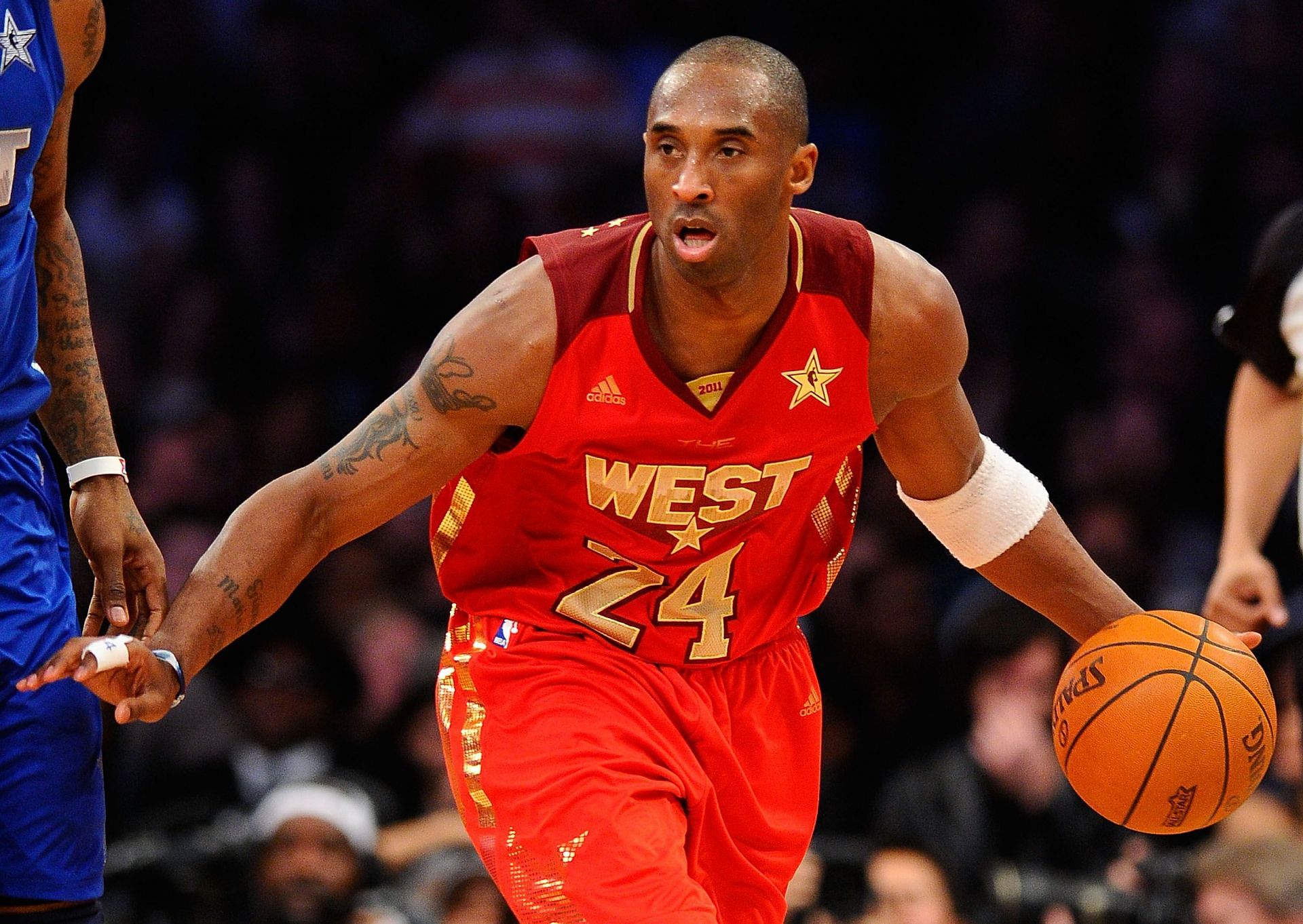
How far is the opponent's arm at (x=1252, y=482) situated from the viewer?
4625 mm

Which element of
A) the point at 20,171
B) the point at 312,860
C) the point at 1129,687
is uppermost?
the point at 20,171

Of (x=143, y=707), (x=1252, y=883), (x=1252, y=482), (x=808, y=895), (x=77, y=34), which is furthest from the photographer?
(x=808, y=895)

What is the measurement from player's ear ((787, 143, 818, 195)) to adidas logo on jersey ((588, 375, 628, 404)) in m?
0.48

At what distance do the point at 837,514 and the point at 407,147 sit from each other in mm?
5000

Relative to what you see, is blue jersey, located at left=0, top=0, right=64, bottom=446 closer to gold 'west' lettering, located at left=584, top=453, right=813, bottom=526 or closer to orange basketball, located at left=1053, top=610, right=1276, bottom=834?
gold 'west' lettering, located at left=584, top=453, right=813, bottom=526

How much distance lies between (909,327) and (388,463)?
99 cm

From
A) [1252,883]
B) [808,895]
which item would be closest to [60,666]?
[808,895]

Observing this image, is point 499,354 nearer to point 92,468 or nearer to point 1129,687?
point 92,468

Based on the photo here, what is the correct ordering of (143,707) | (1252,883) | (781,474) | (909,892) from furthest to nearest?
1. (909,892)
2. (1252,883)
3. (781,474)
4. (143,707)

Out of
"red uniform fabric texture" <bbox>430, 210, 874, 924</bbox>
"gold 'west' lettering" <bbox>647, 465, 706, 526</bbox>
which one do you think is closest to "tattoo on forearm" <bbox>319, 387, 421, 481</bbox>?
"red uniform fabric texture" <bbox>430, 210, 874, 924</bbox>

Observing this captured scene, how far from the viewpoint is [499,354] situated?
3.31 meters

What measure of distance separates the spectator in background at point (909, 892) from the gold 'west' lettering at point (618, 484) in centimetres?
234

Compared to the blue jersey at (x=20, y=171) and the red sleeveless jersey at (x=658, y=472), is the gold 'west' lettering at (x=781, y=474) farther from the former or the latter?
the blue jersey at (x=20, y=171)

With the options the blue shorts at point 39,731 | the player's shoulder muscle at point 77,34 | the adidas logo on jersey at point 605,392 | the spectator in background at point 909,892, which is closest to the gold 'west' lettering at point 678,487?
the adidas logo on jersey at point 605,392
